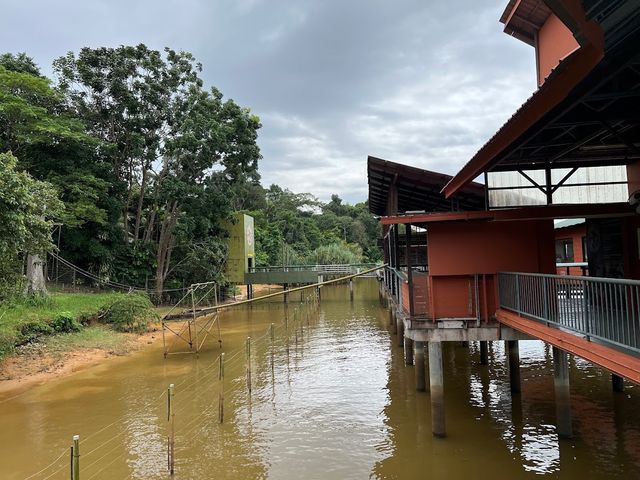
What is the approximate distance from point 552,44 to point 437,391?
8.35 m

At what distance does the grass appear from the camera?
1583 cm

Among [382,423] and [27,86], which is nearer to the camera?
[382,423]

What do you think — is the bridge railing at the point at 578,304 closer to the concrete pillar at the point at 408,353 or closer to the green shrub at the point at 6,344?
the concrete pillar at the point at 408,353

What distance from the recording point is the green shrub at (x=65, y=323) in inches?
746

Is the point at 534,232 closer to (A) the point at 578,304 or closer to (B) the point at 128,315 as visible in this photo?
(A) the point at 578,304

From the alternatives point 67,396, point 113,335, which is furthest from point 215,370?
point 113,335

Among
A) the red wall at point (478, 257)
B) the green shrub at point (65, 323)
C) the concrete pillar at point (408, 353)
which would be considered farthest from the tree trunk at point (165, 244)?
the red wall at point (478, 257)

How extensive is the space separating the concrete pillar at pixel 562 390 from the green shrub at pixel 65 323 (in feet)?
61.7

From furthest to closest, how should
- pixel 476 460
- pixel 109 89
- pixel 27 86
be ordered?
pixel 109 89
pixel 27 86
pixel 476 460

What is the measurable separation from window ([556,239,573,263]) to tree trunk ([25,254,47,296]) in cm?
2336

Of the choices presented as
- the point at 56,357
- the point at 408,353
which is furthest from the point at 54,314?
the point at 408,353

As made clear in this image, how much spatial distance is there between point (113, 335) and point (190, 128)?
47.1 ft

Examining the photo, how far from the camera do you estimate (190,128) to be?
2891 cm

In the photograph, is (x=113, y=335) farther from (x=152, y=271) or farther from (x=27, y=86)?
(x=27, y=86)
